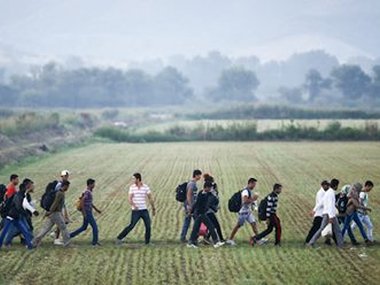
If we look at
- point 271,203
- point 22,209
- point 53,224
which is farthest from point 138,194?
point 271,203

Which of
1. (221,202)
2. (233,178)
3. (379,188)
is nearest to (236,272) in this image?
(221,202)

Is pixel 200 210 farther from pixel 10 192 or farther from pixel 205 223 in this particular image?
pixel 10 192

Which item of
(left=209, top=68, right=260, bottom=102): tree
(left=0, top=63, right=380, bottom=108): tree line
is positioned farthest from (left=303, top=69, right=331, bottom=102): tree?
(left=209, top=68, right=260, bottom=102): tree

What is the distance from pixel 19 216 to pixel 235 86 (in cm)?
13640

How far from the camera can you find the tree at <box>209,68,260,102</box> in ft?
487

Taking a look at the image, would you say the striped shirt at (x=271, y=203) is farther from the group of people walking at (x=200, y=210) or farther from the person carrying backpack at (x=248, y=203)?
the person carrying backpack at (x=248, y=203)

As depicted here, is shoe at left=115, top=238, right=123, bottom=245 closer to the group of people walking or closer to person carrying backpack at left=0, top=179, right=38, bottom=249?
the group of people walking

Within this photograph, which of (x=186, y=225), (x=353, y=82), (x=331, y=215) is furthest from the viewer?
(x=353, y=82)

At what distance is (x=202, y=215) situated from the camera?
587 inches

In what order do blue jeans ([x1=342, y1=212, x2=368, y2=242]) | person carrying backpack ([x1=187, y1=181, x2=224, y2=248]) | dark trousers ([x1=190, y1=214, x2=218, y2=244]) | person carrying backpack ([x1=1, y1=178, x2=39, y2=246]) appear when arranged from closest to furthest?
person carrying backpack ([x1=1, y1=178, x2=39, y2=246]), person carrying backpack ([x1=187, y1=181, x2=224, y2=248]), dark trousers ([x1=190, y1=214, x2=218, y2=244]), blue jeans ([x1=342, y1=212, x2=368, y2=242])

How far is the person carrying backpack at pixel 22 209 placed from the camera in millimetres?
14570

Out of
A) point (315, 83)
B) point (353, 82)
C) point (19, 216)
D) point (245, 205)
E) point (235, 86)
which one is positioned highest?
point (353, 82)

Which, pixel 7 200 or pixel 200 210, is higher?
pixel 7 200

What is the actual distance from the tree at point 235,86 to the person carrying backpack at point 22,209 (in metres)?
134
